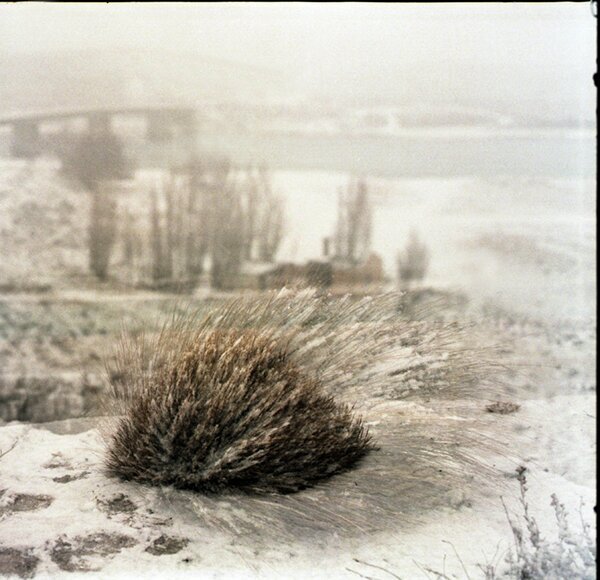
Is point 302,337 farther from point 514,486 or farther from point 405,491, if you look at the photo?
point 514,486

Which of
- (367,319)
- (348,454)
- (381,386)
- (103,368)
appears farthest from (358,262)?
(103,368)

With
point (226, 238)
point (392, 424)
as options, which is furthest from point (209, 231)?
point (392, 424)

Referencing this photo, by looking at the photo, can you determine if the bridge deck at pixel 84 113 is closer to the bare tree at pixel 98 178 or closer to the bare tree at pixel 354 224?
the bare tree at pixel 98 178

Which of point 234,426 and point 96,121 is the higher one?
point 96,121

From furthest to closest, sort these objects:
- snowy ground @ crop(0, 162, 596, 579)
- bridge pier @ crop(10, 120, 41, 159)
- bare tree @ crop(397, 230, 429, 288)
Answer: bare tree @ crop(397, 230, 429, 288) < bridge pier @ crop(10, 120, 41, 159) < snowy ground @ crop(0, 162, 596, 579)

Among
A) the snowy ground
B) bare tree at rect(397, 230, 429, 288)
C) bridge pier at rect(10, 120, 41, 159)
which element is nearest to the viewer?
the snowy ground

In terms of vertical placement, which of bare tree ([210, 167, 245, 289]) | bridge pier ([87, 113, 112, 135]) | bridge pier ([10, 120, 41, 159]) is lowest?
bare tree ([210, 167, 245, 289])

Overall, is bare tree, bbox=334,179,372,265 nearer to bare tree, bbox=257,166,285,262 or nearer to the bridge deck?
bare tree, bbox=257,166,285,262

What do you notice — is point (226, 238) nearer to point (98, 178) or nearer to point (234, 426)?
point (98, 178)

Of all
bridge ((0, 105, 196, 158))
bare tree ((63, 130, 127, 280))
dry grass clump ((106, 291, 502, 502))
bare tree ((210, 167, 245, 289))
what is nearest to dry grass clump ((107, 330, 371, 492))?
dry grass clump ((106, 291, 502, 502))
